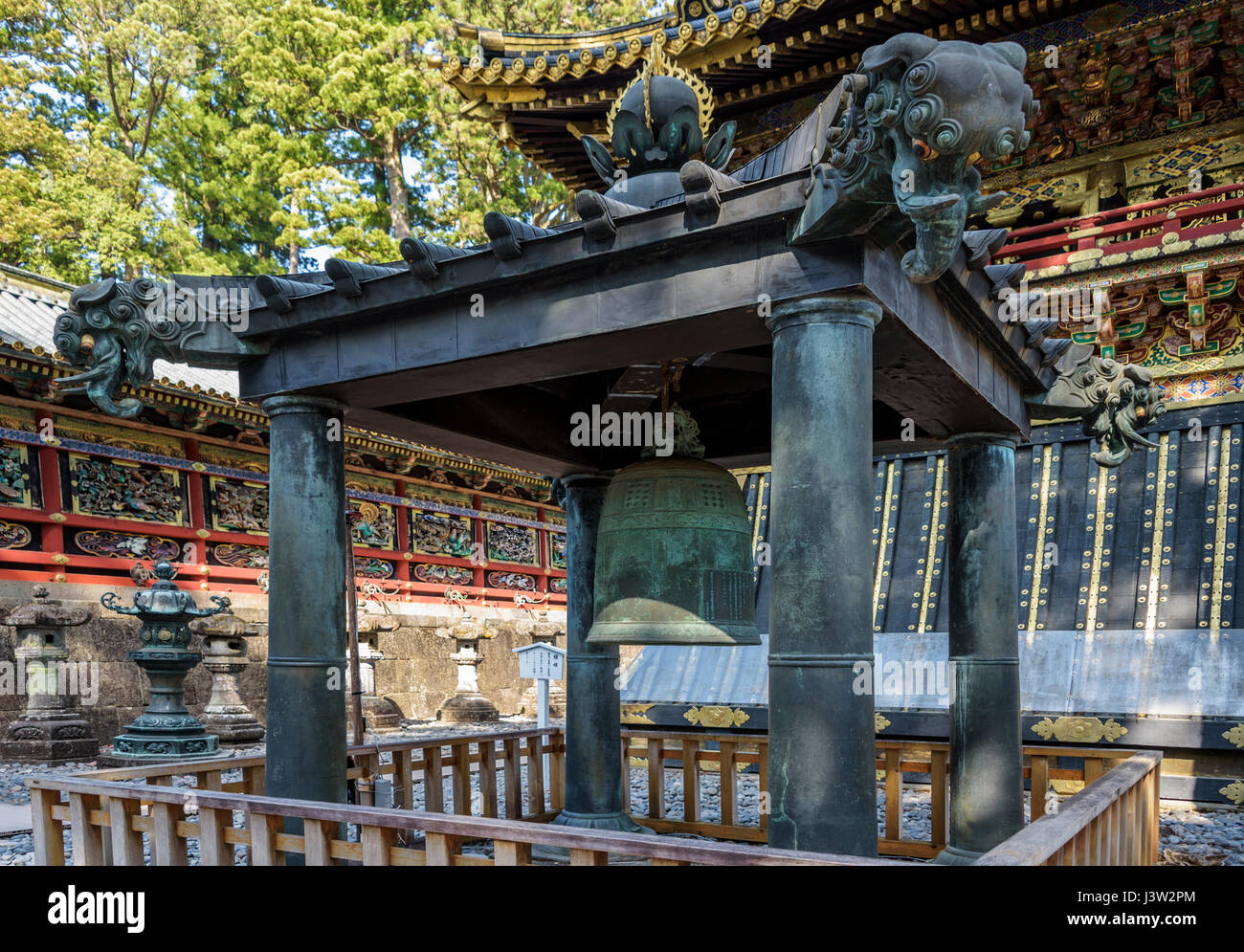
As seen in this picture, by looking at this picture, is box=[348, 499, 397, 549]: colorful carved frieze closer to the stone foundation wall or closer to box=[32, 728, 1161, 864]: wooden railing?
the stone foundation wall

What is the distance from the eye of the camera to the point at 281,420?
4.98m

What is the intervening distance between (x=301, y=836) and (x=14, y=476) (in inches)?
454

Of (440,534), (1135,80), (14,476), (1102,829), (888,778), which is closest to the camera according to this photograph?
(1102,829)

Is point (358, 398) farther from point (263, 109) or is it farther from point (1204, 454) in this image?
point (263, 109)

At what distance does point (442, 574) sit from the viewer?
20.8 m

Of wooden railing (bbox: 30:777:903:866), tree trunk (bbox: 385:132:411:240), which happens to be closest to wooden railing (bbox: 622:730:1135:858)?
wooden railing (bbox: 30:777:903:866)

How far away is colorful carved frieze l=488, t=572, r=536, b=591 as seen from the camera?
72.7ft

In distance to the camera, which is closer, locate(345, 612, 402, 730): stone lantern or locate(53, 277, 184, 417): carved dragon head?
locate(53, 277, 184, 417): carved dragon head

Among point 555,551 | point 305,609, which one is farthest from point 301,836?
point 555,551

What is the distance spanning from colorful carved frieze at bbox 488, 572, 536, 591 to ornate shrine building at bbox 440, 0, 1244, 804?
11050 mm

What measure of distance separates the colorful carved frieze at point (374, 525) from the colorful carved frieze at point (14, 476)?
5770 millimetres

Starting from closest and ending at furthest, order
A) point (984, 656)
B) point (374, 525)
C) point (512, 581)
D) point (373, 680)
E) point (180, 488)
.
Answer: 1. point (984, 656)
2. point (180, 488)
3. point (373, 680)
4. point (374, 525)
5. point (512, 581)

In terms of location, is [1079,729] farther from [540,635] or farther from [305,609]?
[540,635]

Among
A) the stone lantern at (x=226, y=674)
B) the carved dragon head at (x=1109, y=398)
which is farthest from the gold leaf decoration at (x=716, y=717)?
the stone lantern at (x=226, y=674)
